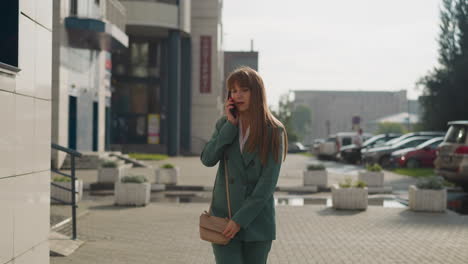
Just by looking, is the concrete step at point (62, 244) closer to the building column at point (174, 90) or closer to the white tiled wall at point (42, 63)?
the white tiled wall at point (42, 63)

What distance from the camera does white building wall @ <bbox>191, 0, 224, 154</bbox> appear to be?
184 feet

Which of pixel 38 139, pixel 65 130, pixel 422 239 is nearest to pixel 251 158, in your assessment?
pixel 38 139

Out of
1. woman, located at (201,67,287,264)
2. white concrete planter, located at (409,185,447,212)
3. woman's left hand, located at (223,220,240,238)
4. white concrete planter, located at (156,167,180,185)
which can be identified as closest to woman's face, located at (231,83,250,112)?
woman, located at (201,67,287,264)

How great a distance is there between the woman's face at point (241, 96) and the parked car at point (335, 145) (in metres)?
40.1

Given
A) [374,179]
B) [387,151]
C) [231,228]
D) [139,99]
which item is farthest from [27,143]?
[139,99]

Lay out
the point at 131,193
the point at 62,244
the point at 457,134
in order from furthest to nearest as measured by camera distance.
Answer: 1. the point at 457,134
2. the point at 131,193
3. the point at 62,244

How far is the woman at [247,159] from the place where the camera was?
4156 millimetres

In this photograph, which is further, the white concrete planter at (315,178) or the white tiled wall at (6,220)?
the white concrete planter at (315,178)

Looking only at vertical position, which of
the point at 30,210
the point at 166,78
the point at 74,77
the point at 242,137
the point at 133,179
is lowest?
the point at 133,179

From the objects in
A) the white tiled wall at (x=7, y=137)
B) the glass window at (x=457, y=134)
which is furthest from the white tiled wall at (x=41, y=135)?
the glass window at (x=457, y=134)

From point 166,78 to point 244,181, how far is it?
50.9 meters

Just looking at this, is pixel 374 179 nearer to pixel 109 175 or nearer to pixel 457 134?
pixel 457 134

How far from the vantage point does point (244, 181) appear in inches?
165

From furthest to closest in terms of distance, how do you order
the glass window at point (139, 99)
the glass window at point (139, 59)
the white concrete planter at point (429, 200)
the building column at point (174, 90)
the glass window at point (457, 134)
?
1. the glass window at point (139, 59)
2. the glass window at point (139, 99)
3. the building column at point (174, 90)
4. the glass window at point (457, 134)
5. the white concrete planter at point (429, 200)
